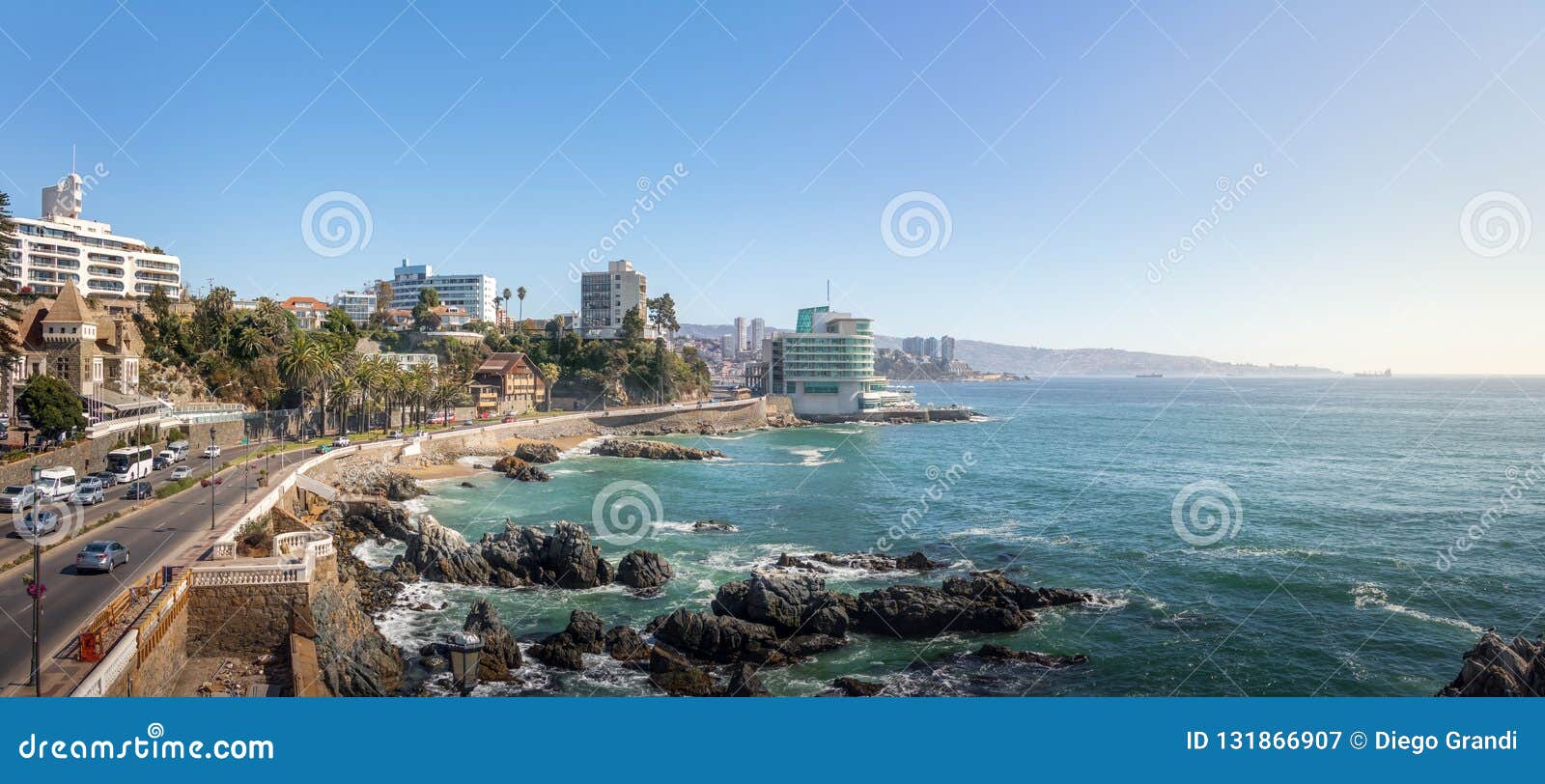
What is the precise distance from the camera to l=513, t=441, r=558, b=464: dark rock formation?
247 feet

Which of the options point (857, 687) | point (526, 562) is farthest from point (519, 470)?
point (857, 687)

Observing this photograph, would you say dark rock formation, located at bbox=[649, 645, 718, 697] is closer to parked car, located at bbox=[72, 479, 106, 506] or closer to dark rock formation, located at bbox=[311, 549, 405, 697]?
dark rock formation, located at bbox=[311, 549, 405, 697]

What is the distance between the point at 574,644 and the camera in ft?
87.4

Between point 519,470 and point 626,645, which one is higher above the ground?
point 519,470

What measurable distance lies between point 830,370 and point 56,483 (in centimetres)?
11348

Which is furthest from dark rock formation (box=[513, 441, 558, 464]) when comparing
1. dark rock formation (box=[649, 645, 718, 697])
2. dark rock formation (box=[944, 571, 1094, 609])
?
dark rock formation (box=[649, 645, 718, 697])

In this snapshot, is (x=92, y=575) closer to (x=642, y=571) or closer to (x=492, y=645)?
(x=492, y=645)

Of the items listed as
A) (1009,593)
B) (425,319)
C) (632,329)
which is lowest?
(1009,593)

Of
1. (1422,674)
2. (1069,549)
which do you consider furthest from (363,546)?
(1422,674)

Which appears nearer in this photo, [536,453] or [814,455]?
A: [536,453]

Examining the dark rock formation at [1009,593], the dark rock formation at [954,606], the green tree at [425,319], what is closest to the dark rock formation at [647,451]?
the dark rock formation at [1009,593]

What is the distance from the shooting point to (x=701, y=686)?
2362cm

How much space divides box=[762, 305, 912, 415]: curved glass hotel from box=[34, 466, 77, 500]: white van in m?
110

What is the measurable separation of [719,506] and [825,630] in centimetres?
2606
